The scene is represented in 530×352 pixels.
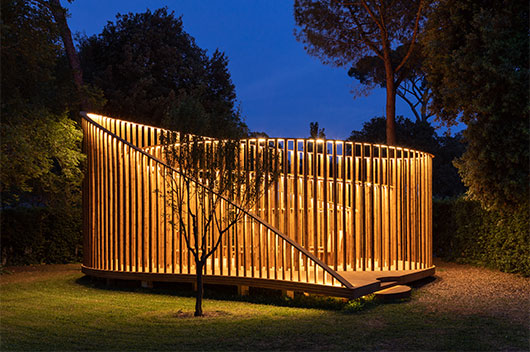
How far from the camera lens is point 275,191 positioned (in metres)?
9.98

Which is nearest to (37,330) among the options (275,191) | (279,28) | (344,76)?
(275,191)

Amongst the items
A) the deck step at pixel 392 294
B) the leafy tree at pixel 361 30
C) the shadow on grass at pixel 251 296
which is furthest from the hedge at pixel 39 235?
the leafy tree at pixel 361 30

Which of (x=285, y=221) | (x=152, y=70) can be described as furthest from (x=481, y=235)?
(x=152, y=70)

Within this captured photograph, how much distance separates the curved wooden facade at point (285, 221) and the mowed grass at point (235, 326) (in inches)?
26.2

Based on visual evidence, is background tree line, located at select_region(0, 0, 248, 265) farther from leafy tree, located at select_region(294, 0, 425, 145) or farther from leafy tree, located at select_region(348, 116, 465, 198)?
leafy tree, located at select_region(348, 116, 465, 198)

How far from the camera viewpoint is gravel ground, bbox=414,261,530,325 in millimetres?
8555

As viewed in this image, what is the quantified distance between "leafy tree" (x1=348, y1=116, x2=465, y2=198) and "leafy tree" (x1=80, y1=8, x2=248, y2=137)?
11.2 metres

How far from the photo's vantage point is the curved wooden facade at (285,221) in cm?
990

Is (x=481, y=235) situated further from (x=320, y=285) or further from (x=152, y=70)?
(x=152, y=70)

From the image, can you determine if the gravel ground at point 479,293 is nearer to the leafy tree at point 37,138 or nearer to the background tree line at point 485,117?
the background tree line at point 485,117

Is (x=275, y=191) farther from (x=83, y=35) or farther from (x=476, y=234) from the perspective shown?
(x=83, y=35)

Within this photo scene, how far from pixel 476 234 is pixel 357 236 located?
4.00m

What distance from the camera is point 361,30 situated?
2138 cm

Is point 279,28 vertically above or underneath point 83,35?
above
